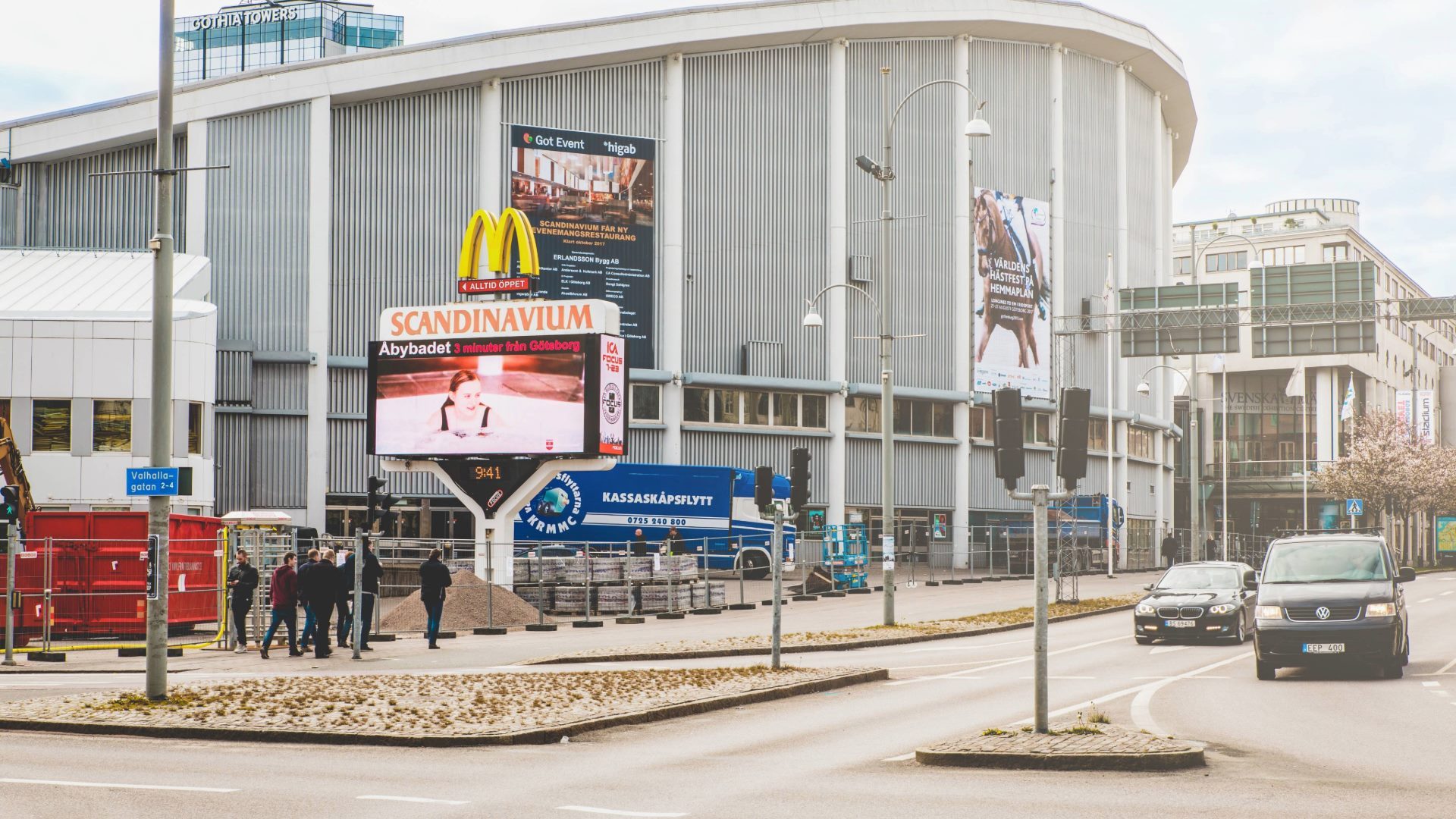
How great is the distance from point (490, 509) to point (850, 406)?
25.3 m

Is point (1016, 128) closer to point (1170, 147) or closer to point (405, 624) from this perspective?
point (1170, 147)

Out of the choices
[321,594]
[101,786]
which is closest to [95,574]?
[321,594]

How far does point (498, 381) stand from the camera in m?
35.7

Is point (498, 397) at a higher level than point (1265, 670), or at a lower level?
higher

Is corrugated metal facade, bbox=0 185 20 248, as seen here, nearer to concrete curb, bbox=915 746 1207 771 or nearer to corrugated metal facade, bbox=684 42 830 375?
corrugated metal facade, bbox=684 42 830 375

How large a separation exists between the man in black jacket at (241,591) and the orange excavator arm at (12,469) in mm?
4669

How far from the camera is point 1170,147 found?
7875cm

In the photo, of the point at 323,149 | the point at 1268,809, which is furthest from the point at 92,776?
the point at 323,149

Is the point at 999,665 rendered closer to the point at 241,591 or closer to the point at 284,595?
the point at 284,595

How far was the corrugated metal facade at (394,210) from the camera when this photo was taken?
51.0 meters

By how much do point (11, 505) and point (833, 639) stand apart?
1403 centimetres

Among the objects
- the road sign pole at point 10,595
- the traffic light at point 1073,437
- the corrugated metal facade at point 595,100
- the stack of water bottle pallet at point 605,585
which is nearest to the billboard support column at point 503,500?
the stack of water bottle pallet at point 605,585

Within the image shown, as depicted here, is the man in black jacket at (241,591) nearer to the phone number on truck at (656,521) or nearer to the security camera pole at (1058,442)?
the security camera pole at (1058,442)

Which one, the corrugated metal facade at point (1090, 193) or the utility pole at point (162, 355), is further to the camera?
the corrugated metal facade at point (1090, 193)
